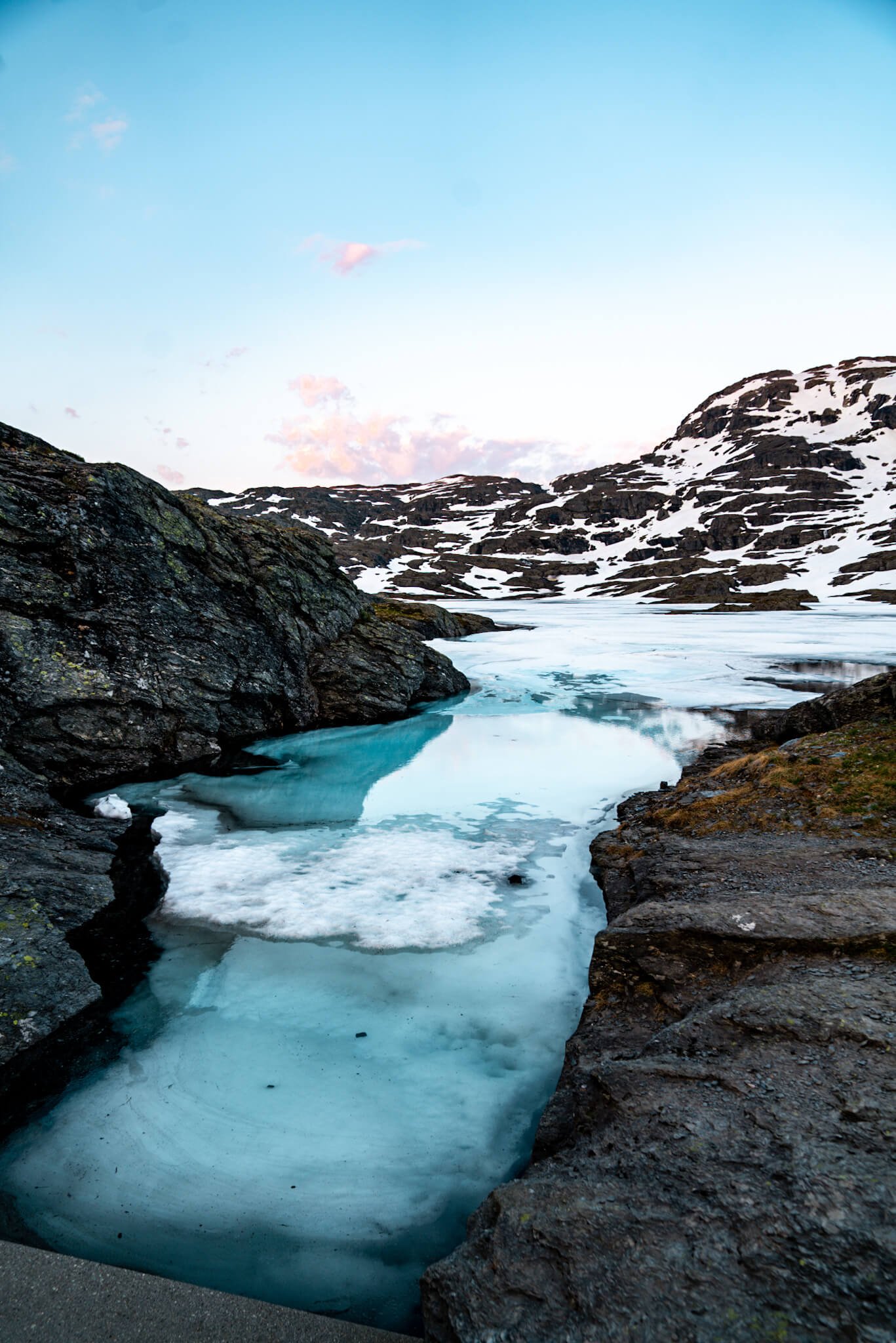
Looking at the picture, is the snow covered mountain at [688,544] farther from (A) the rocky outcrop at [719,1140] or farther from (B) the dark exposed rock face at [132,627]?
(A) the rocky outcrop at [719,1140]

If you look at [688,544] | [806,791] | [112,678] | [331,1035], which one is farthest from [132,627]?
[688,544]

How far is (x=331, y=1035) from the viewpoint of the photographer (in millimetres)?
6516

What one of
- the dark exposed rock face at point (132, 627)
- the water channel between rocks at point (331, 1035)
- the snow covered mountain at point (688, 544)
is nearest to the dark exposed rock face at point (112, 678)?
the dark exposed rock face at point (132, 627)

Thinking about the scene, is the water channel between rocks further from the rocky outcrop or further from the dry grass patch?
the dry grass patch

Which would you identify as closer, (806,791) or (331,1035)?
(331,1035)

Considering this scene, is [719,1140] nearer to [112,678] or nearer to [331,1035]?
[331,1035]

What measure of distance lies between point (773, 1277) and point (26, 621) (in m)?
15.6

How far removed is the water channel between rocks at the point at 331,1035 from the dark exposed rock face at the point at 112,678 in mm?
688

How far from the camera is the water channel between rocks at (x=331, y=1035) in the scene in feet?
14.8

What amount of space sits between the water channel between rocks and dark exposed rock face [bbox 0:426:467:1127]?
0.69 m

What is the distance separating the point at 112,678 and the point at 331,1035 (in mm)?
10906

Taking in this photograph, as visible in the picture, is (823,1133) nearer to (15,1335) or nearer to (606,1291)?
(606,1291)

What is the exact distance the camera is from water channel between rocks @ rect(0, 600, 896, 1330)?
450cm

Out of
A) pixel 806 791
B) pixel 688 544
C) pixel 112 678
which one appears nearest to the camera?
pixel 806 791
